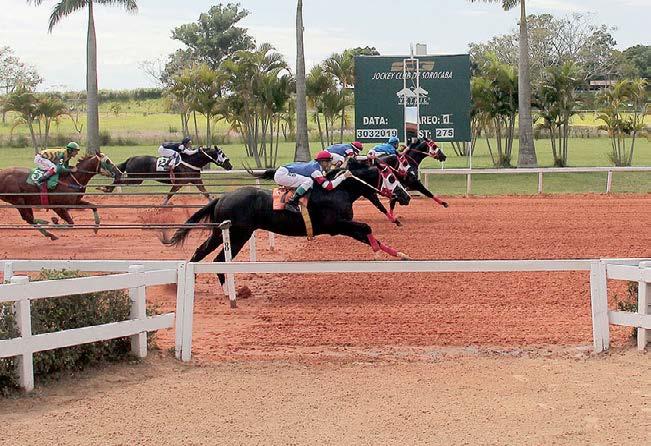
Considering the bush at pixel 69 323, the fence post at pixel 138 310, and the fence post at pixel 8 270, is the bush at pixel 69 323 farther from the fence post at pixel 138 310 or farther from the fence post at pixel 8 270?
the fence post at pixel 8 270

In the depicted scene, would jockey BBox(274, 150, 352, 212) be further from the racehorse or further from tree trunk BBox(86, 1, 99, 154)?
tree trunk BBox(86, 1, 99, 154)

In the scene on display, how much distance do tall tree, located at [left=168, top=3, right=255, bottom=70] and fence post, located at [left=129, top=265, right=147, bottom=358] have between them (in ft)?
244

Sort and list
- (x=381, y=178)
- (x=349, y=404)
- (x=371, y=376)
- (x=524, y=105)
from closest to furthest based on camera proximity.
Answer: (x=349, y=404) → (x=371, y=376) → (x=381, y=178) → (x=524, y=105)

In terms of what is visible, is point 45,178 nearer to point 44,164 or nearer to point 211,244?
point 44,164

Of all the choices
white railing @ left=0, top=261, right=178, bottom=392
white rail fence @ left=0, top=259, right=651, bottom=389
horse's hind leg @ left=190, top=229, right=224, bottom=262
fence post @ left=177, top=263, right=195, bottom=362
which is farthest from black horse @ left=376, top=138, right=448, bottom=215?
white railing @ left=0, top=261, right=178, bottom=392

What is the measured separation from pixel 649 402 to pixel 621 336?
6.76 feet

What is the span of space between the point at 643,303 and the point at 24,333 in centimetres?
481

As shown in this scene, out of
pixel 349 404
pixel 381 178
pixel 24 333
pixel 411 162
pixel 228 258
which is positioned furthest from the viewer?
pixel 411 162

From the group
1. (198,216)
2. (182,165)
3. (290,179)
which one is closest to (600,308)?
(290,179)

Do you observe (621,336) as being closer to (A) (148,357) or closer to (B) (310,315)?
(B) (310,315)

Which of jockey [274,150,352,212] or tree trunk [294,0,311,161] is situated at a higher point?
tree trunk [294,0,311,161]

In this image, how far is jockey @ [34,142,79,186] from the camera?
17953mm

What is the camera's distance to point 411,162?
67.5 ft

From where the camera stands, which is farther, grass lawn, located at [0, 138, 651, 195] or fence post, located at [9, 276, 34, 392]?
grass lawn, located at [0, 138, 651, 195]
